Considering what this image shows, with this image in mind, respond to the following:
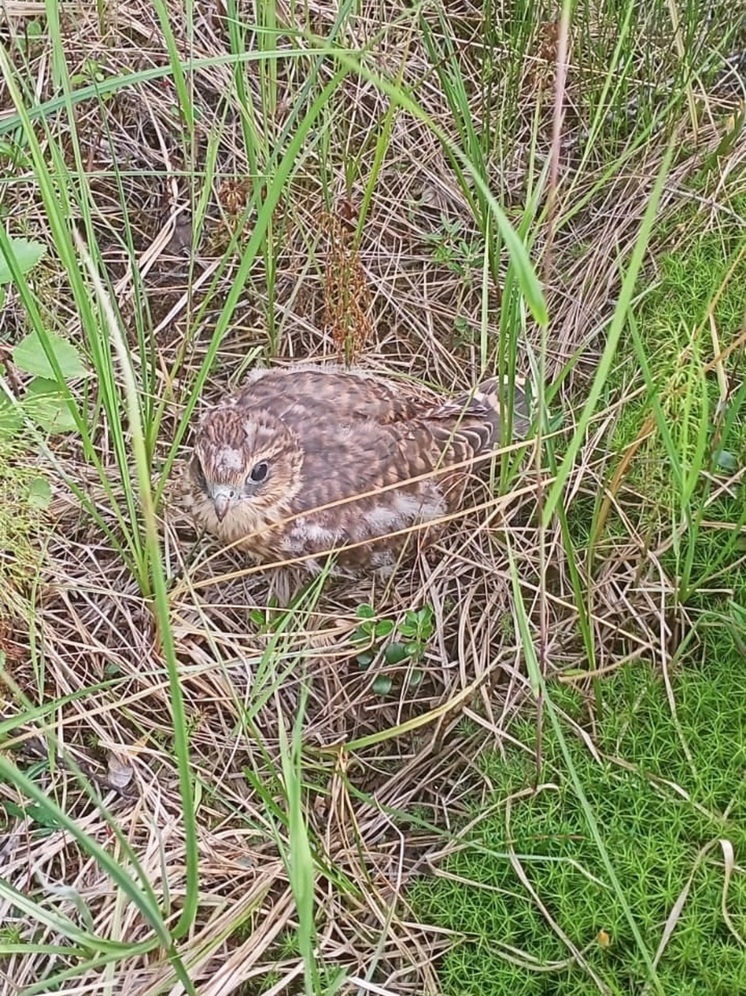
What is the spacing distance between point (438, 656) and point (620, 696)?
1.43ft

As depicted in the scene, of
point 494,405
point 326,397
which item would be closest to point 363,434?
point 326,397

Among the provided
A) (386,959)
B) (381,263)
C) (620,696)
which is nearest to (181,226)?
(381,263)

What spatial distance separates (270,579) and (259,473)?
29 cm

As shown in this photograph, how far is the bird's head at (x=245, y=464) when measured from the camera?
2.41 metres

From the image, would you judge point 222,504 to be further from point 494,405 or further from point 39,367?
point 494,405

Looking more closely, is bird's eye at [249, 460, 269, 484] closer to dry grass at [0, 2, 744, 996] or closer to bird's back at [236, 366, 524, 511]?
bird's back at [236, 366, 524, 511]

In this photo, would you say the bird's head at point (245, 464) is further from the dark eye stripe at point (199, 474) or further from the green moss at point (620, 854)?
the green moss at point (620, 854)

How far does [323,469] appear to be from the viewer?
8.20 feet

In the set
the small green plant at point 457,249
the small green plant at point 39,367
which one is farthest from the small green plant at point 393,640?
the small green plant at point 457,249

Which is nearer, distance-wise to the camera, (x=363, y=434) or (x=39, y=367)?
(x=39, y=367)

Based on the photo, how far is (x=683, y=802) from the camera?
80.1 inches

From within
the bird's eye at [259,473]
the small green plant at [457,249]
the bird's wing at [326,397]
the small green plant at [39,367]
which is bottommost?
the bird's eye at [259,473]

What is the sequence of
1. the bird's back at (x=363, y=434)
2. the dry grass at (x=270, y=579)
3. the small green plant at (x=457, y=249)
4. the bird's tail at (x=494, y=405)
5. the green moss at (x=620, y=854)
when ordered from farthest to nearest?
the small green plant at (x=457, y=249) < the bird's tail at (x=494, y=405) < the bird's back at (x=363, y=434) < the dry grass at (x=270, y=579) < the green moss at (x=620, y=854)

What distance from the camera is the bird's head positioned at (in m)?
2.41
